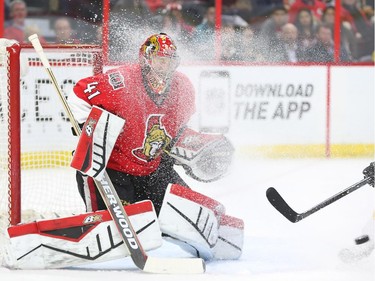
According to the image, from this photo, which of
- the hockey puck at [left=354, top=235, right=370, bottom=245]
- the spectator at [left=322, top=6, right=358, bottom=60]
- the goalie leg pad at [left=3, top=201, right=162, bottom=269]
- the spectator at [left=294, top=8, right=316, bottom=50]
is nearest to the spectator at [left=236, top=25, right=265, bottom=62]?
the spectator at [left=294, top=8, right=316, bottom=50]

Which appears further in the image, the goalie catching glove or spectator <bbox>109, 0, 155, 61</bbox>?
spectator <bbox>109, 0, 155, 61</bbox>

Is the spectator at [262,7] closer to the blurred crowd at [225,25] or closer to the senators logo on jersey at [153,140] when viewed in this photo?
the blurred crowd at [225,25]

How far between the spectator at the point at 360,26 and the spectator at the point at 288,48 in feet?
1.83

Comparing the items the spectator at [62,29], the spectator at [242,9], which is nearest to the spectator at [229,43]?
the spectator at [242,9]

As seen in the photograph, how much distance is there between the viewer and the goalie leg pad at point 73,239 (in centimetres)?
387

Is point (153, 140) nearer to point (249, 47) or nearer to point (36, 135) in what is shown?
point (36, 135)

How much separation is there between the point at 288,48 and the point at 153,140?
3.66 metres

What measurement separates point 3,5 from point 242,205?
104 inches

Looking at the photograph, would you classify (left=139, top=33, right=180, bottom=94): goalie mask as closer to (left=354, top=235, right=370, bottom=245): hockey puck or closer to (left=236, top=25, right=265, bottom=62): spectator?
(left=354, top=235, right=370, bottom=245): hockey puck

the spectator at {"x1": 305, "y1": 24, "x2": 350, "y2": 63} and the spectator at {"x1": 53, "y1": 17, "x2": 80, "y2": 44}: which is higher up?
the spectator at {"x1": 53, "y1": 17, "x2": 80, "y2": 44}

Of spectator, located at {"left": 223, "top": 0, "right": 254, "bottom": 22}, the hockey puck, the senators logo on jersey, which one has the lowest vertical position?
the hockey puck

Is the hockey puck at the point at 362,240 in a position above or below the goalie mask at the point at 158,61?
below

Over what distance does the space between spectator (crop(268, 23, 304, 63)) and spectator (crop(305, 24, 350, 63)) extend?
0.16 m

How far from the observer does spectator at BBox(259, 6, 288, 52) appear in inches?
302
